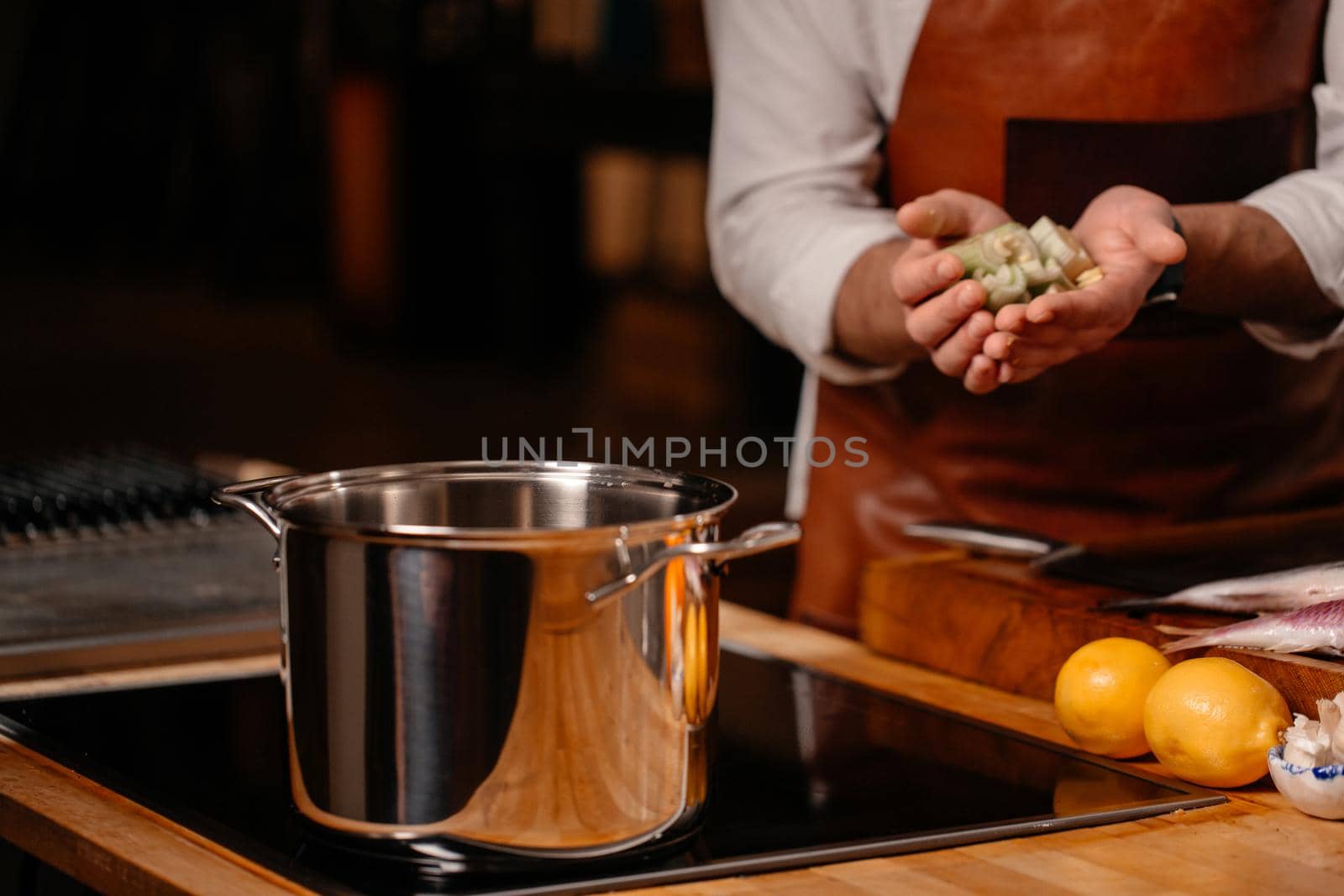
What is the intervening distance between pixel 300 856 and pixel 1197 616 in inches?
25.1

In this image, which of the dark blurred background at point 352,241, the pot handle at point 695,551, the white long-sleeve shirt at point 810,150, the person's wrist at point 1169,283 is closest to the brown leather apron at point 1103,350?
the white long-sleeve shirt at point 810,150

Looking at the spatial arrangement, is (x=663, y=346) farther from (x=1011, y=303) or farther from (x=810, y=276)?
(x=1011, y=303)

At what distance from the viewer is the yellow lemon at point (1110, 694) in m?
1.02

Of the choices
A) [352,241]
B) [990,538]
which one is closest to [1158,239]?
[990,538]

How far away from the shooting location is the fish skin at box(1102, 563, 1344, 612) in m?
1.10

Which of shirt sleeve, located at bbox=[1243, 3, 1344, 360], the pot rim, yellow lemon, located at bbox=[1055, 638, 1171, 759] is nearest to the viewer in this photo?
the pot rim

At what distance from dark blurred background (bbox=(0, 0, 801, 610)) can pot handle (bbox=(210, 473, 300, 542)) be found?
3.16 m

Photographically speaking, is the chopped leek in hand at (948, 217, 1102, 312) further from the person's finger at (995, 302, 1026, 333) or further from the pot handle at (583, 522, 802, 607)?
the pot handle at (583, 522, 802, 607)

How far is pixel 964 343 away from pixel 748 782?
0.43m

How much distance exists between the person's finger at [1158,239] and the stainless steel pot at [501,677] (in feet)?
1.67

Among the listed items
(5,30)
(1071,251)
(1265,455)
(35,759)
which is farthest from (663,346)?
(35,759)

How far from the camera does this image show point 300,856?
0.84 meters

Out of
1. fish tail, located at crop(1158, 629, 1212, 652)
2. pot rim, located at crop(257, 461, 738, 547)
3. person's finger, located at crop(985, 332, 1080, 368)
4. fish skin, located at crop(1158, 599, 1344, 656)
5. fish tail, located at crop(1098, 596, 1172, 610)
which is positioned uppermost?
person's finger, located at crop(985, 332, 1080, 368)

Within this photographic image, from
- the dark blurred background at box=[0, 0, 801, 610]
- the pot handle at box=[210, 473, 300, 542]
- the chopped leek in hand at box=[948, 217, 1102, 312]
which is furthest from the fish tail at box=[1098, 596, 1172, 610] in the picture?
the dark blurred background at box=[0, 0, 801, 610]
